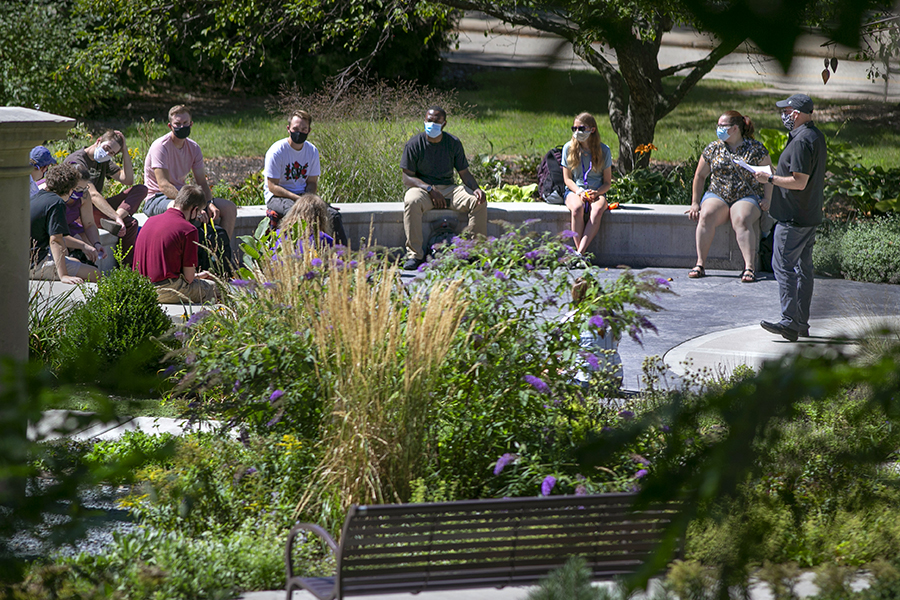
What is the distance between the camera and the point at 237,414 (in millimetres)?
4375

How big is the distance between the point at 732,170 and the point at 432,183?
3.11 meters

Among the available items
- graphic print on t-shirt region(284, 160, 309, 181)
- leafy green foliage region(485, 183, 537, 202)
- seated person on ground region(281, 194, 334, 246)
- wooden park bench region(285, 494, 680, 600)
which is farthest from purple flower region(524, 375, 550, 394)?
leafy green foliage region(485, 183, 537, 202)

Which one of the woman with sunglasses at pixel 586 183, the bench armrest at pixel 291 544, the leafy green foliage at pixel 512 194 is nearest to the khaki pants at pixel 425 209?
the woman with sunglasses at pixel 586 183

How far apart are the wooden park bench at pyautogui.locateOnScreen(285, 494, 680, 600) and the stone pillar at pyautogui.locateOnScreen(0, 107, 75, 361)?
1814mm

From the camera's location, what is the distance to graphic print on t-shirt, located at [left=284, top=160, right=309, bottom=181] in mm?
8859

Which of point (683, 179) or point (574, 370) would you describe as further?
point (683, 179)

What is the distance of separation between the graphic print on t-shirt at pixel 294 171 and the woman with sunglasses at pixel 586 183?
2856 millimetres

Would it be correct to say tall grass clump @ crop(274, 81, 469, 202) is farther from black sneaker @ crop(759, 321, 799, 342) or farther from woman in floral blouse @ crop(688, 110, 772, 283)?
black sneaker @ crop(759, 321, 799, 342)

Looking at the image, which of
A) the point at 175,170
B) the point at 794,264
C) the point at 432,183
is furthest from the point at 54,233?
the point at 794,264

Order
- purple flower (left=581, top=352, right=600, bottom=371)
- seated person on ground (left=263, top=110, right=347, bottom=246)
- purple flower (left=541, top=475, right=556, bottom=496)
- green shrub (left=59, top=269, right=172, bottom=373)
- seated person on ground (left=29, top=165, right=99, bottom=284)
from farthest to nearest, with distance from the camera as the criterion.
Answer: seated person on ground (left=263, top=110, right=347, bottom=246), seated person on ground (left=29, top=165, right=99, bottom=284), green shrub (left=59, top=269, right=172, bottom=373), purple flower (left=581, top=352, right=600, bottom=371), purple flower (left=541, top=475, right=556, bottom=496)

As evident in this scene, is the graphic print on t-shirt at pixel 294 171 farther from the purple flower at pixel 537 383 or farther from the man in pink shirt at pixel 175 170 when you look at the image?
the purple flower at pixel 537 383

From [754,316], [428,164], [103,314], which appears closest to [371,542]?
[103,314]

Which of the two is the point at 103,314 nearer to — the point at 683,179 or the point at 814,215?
the point at 814,215

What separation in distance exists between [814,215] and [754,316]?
1405 mm
